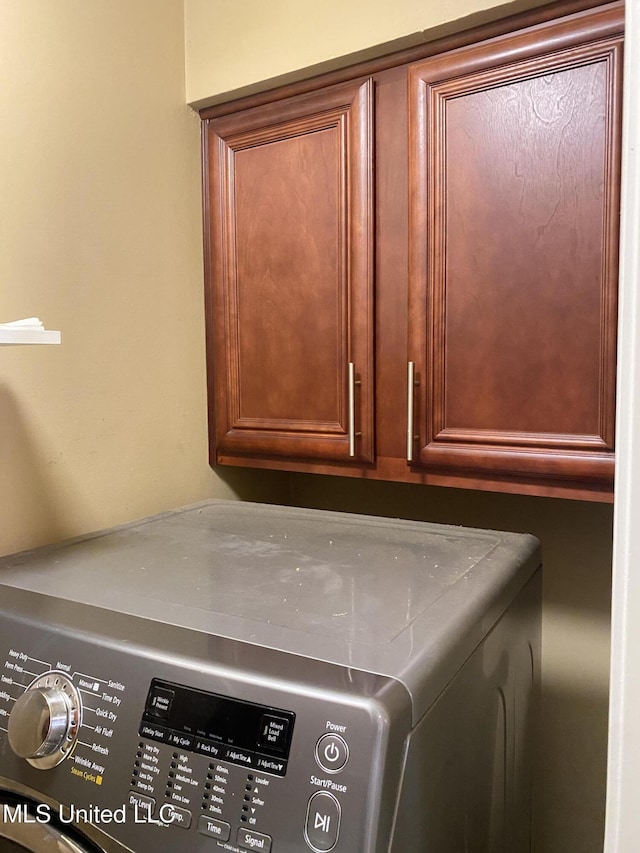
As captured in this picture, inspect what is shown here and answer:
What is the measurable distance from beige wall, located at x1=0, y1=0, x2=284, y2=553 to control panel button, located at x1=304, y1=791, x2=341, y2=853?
711 millimetres

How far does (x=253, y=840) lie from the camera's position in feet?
1.77

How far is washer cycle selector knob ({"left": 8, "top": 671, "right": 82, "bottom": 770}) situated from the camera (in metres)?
0.64

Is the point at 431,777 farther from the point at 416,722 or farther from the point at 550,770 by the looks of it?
the point at 550,770

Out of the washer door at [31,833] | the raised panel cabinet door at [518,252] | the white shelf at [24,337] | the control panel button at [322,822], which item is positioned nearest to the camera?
the control panel button at [322,822]

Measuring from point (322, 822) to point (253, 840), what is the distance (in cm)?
6

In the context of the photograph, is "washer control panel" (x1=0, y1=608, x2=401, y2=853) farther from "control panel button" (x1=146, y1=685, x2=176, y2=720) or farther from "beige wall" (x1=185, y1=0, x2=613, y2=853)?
"beige wall" (x1=185, y1=0, x2=613, y2=853)

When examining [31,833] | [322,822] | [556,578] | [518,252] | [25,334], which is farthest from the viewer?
[556,578]

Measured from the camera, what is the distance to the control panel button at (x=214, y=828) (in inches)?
21.7

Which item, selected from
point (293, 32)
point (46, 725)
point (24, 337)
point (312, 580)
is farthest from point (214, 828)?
point (293, 32)

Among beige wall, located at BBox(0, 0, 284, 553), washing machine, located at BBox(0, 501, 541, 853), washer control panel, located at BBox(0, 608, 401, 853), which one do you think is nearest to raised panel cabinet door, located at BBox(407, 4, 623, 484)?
washing machine, located at BBox(0, 501, 541, 853)

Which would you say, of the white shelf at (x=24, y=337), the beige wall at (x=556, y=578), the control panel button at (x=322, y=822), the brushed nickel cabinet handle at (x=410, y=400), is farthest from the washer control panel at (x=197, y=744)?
the beige wall at (x=556, y=578)

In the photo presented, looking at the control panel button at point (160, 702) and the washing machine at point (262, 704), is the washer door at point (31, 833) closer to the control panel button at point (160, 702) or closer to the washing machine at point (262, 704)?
the washing machine at point (262, 704)

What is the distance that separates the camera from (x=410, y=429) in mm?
1135

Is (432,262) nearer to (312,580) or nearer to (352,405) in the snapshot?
(352,405)
